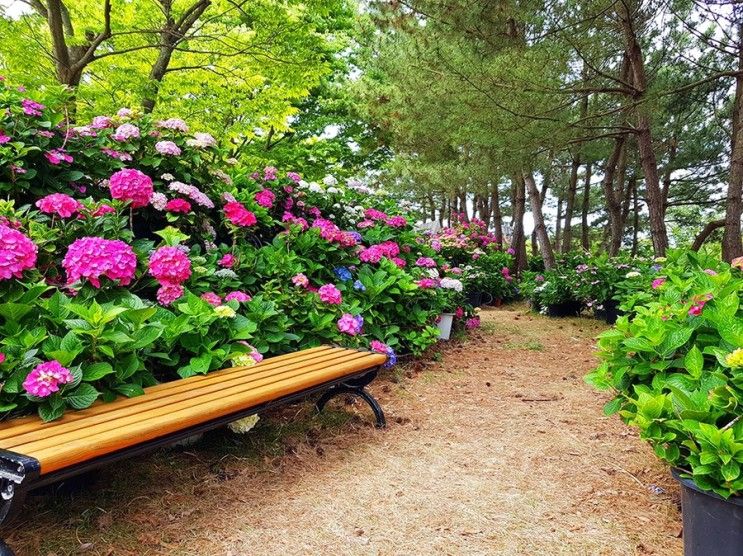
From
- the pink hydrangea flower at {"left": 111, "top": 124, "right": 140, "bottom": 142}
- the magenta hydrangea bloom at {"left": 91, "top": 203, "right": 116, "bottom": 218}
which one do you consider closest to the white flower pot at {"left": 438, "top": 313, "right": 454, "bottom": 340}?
the pink hydrangea flower at {"left": 111, "top": 124, "right": 140, "bottom": 142}

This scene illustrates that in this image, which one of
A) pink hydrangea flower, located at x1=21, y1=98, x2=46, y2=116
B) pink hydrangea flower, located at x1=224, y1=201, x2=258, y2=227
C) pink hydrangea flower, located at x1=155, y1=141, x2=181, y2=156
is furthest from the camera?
pink hydrangea flower, located at x1=224, y1=201, x2=258, y2=227

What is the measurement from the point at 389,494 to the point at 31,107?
8.85ft

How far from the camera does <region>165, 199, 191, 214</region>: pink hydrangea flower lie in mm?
2760

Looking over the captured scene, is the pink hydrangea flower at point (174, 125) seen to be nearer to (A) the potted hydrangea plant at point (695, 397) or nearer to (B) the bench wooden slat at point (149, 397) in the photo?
(B) the bench wooden slat at point (149, 397)

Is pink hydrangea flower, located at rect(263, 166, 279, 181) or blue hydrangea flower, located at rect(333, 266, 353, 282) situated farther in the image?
pink hydrangea flower, located at rect(263, 166, 279, 181)

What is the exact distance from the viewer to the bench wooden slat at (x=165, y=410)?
4.25 feet

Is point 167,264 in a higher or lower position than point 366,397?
higher

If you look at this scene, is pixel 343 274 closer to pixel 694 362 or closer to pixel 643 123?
pixel 694 362

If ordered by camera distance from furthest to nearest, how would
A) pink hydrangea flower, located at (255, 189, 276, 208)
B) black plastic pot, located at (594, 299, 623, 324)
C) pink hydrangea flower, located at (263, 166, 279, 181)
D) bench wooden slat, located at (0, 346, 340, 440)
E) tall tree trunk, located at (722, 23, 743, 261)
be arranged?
1. black plastic pot, located at (594, 299, 623, 324)
2. tall tree trunk, located at (722, 23, 743, 261)
3. pink hydrangea flower, located at (263, 166, 279, 181)
4. pink hydrangea flower, located at (255, 189, 276, 208)
5. bench wooden slat, located at (0, 346, 340, 440)

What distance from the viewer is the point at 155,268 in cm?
220

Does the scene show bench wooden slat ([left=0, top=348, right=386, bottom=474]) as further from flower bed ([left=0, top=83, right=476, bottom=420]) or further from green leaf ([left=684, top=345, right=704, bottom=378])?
green leaf ([left=684, top=345, right=704, bottom=378])

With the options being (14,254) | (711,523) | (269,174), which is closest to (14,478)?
(14,254)

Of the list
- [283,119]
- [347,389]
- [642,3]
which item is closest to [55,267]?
[347,389]

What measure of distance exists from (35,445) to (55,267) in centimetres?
115
